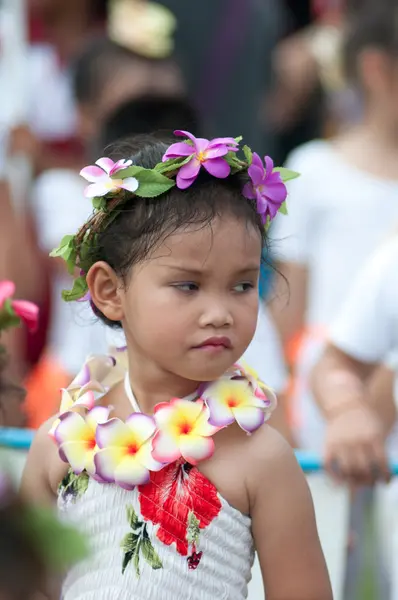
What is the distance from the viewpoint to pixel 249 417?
5.79ft

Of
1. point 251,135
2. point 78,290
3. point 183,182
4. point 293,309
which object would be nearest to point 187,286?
point 183,182

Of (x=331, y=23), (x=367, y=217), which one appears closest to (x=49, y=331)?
(x=367, y=217)

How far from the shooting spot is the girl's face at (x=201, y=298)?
67.1 inches

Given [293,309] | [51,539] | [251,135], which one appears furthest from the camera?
[251,135]

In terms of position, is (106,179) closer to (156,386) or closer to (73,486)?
(156,386)

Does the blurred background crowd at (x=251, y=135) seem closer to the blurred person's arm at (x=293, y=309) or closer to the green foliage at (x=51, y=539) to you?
the blurred person's arm at (x=293, y=309)

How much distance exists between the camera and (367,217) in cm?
419

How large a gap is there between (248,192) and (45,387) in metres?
2.33

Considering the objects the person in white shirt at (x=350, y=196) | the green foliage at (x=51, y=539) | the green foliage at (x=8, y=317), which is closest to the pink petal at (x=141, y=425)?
the green foliage at (x=8, y=317)

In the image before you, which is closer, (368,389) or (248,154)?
(248,154)

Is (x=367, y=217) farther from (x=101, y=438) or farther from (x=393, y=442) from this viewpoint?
(x=101, y=438)

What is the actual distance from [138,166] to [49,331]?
3.25 meters

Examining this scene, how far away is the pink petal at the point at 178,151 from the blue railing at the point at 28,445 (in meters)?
0.84

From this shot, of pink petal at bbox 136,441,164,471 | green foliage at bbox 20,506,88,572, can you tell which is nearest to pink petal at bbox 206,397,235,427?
pink petal at bbox 136,441,164,471
